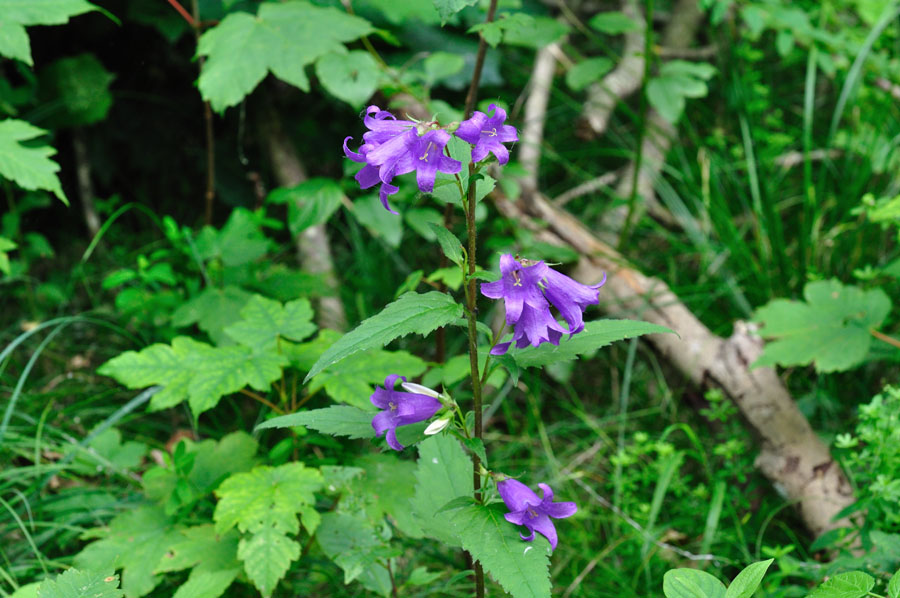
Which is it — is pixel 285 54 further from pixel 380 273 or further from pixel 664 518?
pixel 664 518

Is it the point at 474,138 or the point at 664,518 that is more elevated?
the point at 474,138

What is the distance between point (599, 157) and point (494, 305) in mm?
1269

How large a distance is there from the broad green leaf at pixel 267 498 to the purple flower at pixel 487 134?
99cm

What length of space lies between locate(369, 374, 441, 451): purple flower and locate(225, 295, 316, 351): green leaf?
2.55 ft

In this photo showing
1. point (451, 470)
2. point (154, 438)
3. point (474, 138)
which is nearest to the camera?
point (474, 138)

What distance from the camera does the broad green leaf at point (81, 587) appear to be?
1.26 m

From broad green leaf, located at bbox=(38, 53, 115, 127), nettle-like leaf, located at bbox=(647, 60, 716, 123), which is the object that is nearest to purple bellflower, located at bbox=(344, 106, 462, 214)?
nettle-like leaf, located at bbox=(647, 60, 716, 123)

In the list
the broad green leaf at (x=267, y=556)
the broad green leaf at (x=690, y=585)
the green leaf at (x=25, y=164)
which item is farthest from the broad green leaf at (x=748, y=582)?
the green leaf at (x=25, y=164)

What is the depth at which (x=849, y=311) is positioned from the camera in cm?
229

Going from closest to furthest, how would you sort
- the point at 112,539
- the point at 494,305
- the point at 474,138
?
the point at 474,138
the point at 112,539
the point at 494,305

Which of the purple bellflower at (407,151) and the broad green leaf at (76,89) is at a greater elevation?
the purple bellflower at (407,151)

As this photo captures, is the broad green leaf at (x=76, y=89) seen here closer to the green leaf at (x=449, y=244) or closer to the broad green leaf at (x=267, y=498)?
the broad green leaf at (x=267, y=498)

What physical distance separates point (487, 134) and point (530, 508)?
0.64m

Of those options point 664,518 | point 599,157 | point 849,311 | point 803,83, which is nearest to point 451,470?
point 664,518
